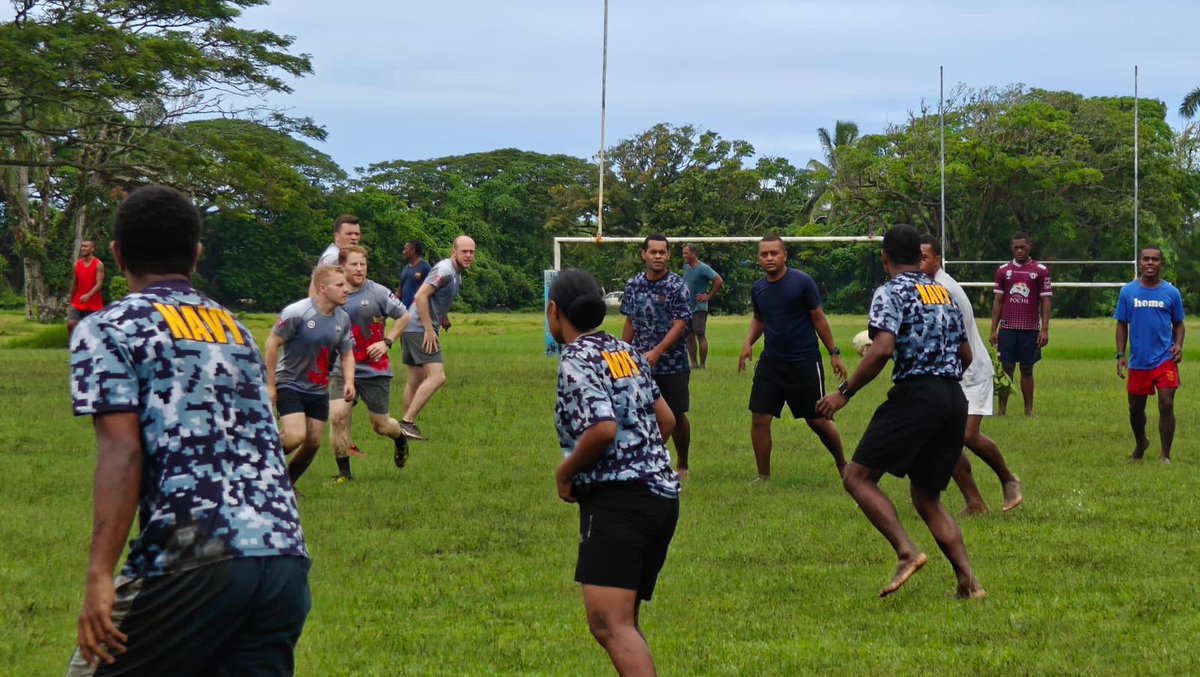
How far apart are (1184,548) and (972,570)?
180 centimetres

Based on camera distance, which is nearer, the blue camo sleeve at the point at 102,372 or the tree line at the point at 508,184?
the blue camo sleeve at the point at 102,372

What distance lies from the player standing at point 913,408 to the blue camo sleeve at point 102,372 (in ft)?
14.8

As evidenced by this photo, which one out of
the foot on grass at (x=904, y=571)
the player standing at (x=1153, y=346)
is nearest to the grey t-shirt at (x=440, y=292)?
the player standing at (x=1153, y=346)

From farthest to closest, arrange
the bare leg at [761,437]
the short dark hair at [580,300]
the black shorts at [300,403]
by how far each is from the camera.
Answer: the bare leg at [761,437]
the black shorts at [300,403]
the short dark hair at [580,300]

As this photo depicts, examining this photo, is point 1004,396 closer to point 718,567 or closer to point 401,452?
point 401,452

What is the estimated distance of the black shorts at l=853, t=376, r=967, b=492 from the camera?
7.50 meters

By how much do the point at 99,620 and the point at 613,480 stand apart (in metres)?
2.10

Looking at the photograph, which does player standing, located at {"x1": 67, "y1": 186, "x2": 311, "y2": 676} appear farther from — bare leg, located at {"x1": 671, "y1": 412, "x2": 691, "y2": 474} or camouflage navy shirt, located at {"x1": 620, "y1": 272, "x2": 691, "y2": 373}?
camouflage navy shirt, located at {"x1": 620, "y1": 272, "x2": 691, "y2": 373}

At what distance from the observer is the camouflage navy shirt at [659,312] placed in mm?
12383

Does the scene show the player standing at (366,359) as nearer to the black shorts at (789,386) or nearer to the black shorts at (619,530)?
the black shorts at (789,386)

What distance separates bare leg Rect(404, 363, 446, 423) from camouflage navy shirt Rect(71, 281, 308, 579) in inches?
417

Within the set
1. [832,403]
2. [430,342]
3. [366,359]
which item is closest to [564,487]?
[832,403]

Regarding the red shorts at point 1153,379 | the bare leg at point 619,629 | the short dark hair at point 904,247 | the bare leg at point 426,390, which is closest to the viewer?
the bare leg at point 619,629

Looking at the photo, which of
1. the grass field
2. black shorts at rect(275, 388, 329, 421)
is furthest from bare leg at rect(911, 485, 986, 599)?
black shorts at rect(275, 388, 329, 421)
